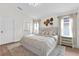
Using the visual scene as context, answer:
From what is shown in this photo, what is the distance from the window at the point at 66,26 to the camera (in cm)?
137

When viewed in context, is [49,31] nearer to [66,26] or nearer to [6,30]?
[66,26]

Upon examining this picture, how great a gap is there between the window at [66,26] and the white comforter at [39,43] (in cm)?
22

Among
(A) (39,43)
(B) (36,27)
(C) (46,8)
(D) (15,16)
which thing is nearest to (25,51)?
(A) (39,43)

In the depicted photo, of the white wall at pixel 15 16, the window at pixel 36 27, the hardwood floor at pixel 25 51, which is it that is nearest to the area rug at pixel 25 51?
the hardwood floor at pixel 25 51

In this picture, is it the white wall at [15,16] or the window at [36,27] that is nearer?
the white wall at [15,16]

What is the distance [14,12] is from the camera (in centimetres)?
136

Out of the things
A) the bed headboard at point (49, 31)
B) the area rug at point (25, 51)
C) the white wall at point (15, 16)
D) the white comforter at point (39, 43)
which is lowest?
the area rug at point (25, 51)

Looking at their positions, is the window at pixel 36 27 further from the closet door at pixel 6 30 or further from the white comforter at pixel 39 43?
the closet door at pixel 6 30

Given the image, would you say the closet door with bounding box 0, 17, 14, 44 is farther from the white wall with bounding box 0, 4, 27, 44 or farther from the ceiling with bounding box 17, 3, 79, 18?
the ceiling with bounding box 17, 3, 79, 18

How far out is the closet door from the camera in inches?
52.4

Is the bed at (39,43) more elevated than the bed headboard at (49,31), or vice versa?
the bed headboard at (49,31)

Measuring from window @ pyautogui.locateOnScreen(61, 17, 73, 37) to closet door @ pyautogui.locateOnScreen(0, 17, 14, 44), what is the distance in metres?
0.91

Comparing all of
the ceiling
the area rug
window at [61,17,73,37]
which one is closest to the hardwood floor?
the area rug

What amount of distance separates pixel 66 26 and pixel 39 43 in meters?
0.58
